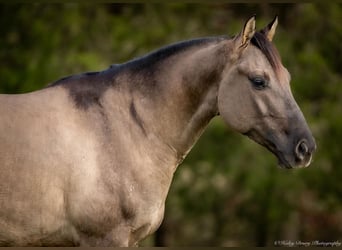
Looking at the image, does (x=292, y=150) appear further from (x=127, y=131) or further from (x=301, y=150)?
(x=127, y=131)

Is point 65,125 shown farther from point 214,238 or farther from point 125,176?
point 214,238

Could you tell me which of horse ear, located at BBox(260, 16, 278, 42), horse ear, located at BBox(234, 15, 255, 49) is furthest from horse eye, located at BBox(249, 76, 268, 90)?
horse ear, located at BBox(260, 16, 278, 42)

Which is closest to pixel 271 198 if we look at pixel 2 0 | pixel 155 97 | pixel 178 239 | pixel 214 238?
pixel 214 238

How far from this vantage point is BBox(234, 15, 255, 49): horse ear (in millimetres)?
5141

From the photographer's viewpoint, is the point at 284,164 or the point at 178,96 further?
the point at 178,96

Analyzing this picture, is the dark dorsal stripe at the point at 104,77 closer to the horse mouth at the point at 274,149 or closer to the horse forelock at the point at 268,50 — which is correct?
the horse forelock at the point at 268,50

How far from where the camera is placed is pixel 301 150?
16.6ft

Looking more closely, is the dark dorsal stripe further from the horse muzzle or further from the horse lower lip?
the horse lower lip

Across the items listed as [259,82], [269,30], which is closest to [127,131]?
[259,82]

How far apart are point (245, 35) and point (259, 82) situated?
347mm

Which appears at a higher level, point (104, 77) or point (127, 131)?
point (104, 77)

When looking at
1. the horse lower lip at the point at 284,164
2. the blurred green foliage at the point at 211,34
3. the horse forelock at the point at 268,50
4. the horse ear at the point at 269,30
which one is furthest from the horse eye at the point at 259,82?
the blurred green foliage at the point at 211,34

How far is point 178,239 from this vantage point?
18.3m

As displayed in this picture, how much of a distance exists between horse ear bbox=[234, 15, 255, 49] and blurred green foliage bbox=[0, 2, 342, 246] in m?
8.57
